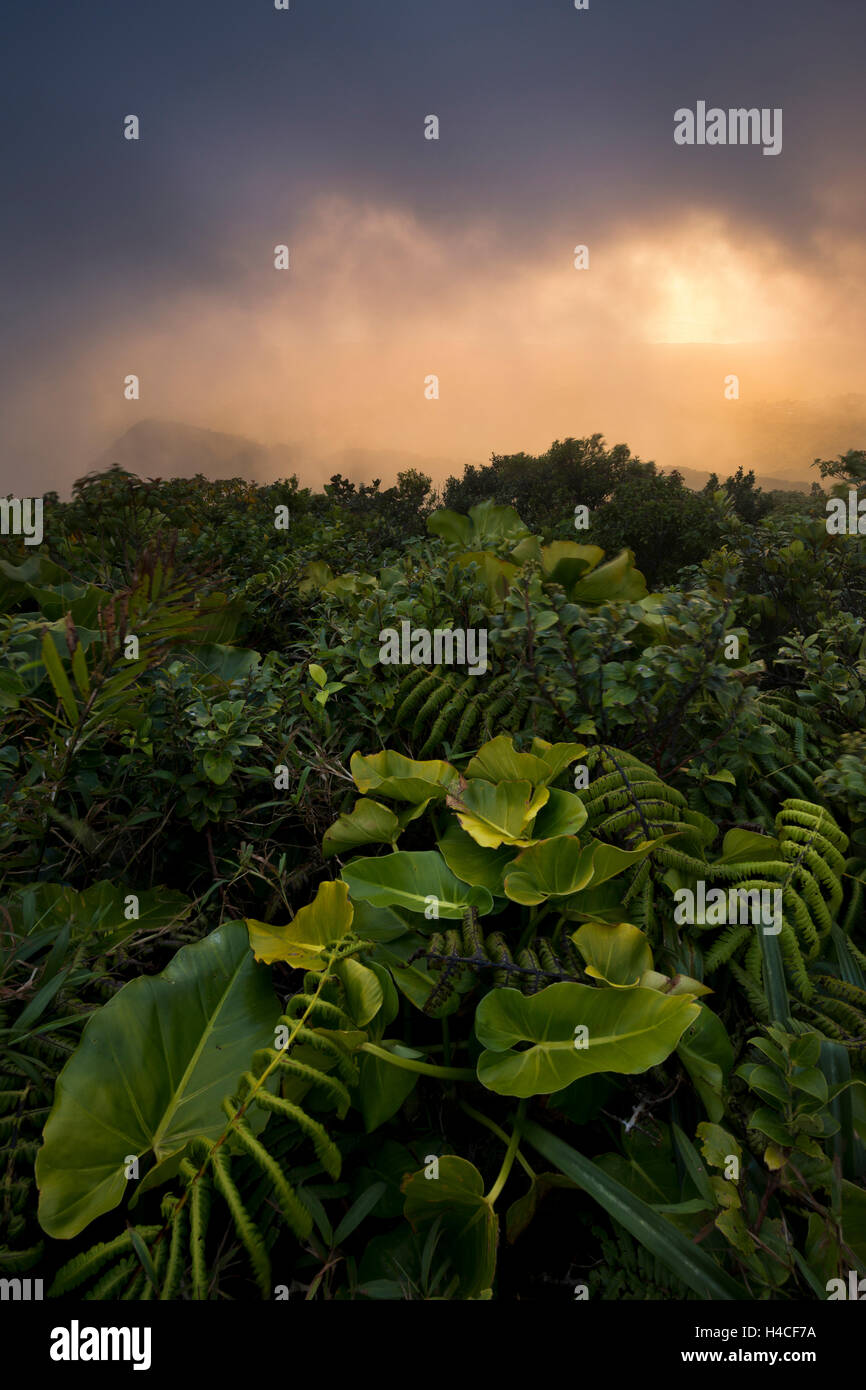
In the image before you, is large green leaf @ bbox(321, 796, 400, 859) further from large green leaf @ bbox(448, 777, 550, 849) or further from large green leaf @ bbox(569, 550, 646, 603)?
large green leaf @ bbox(569, 550, 646, 603)

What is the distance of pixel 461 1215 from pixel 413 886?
559mm

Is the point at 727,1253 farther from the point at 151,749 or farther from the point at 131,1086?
the point at 151,749

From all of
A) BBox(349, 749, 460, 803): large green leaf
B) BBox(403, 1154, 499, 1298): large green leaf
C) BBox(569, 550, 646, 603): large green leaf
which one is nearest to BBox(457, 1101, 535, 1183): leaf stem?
BBox(403, 1154, 499, 1298): large green leaf

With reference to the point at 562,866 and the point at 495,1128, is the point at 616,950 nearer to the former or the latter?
the point at 562,866

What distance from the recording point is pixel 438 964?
126cm

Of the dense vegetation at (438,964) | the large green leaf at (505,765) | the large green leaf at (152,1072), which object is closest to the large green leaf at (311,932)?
the dense vegetation at (438,964)

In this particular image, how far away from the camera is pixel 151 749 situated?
1812mm

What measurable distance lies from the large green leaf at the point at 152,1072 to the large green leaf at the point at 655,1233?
60 centimetres

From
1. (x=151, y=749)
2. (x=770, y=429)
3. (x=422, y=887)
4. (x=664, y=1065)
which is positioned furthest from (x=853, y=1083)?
(x=770, y=429)

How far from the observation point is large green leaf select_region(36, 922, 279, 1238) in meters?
1.01

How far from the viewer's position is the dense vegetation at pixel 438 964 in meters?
1.02

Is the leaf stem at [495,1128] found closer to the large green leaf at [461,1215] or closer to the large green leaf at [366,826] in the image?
the large green leaf at [461,1215]

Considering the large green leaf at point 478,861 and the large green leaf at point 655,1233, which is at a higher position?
the large green leaf at point 478,861

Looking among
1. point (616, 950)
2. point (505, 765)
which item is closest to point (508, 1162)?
point (616, 950)
